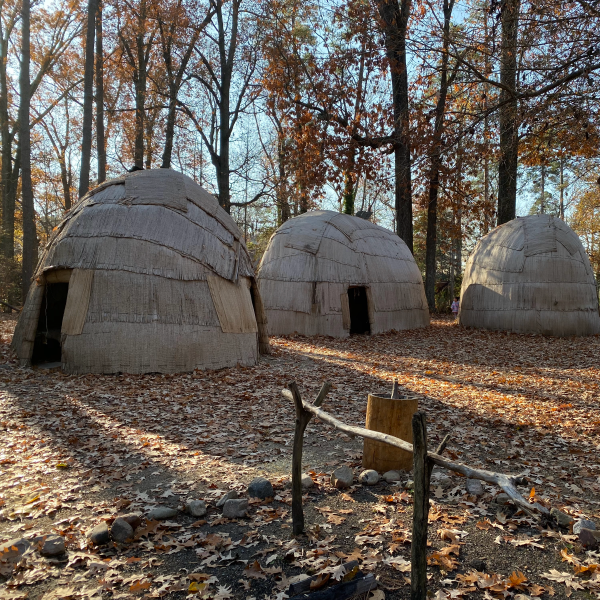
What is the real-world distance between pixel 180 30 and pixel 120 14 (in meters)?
2.46

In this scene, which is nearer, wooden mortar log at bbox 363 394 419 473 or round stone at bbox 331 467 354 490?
round stone at bbox 331 467 354 490

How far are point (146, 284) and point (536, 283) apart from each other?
12.2m

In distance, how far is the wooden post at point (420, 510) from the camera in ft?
8.29

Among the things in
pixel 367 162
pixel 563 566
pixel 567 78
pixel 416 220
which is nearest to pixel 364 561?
pixel 563 566

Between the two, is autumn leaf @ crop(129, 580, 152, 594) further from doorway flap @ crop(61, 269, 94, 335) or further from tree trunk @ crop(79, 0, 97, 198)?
tree trunk @ crop(79, 0, 97, 198)

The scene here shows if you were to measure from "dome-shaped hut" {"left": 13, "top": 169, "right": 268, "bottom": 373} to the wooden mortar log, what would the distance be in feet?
17.3

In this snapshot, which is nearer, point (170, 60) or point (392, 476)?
point (392, 476)

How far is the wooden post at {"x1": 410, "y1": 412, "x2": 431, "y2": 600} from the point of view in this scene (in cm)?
253

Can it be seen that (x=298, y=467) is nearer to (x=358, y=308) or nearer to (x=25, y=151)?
(x=358, y=308)

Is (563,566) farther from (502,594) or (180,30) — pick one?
(180,30)

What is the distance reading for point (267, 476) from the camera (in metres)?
4.71

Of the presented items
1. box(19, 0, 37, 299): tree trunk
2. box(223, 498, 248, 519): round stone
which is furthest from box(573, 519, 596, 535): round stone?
box(19, 0, 37, 299): tree trunk

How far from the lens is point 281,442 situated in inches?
226

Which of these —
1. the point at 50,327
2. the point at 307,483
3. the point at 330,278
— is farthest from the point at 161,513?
the point at 330,278
